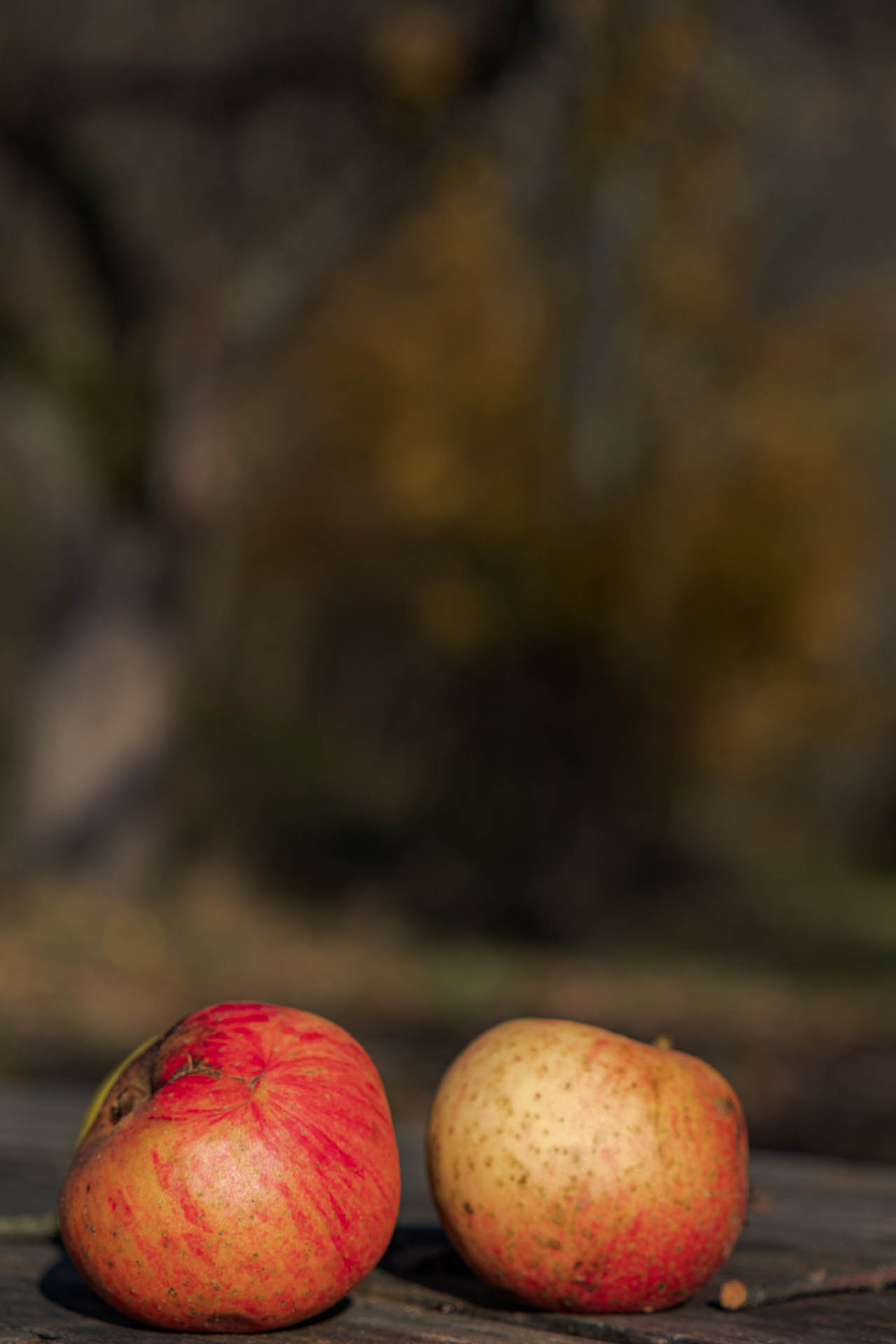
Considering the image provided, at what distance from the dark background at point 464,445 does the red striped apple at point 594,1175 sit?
210 inches

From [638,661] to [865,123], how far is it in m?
7.77

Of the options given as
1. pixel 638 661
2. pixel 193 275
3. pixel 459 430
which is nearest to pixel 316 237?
pixel 193 275

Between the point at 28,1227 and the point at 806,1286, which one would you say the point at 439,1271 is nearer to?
the point at 806,1286

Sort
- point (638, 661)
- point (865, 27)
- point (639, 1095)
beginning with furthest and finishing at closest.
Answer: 1. point (865, 27)
2. point (638, 661)
3. point (639, 1095)

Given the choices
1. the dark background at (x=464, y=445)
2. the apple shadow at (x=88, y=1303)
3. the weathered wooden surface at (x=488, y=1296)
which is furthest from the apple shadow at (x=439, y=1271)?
the dark background at (x=464, y=445)

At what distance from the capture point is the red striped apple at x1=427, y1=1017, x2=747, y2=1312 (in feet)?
5.20

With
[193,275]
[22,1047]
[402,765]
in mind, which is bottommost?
[402,765]

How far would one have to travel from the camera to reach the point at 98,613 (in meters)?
9.13

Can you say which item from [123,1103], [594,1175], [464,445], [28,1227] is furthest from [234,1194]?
[464,445]

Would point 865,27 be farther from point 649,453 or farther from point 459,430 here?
point 459,430

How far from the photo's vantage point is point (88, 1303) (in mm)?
1593

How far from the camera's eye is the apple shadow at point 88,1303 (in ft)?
4.93

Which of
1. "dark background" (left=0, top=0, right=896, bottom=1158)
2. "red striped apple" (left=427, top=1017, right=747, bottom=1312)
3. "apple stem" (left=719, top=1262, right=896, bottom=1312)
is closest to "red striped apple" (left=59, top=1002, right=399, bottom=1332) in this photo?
"red striped apple" (left=427, top=1017, right=747, bottom=1312)

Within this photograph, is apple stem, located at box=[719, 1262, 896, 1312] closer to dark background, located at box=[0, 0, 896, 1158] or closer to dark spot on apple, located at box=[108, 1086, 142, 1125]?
dark spot on apple, located at box=[108, 1086, 142, 1125]
